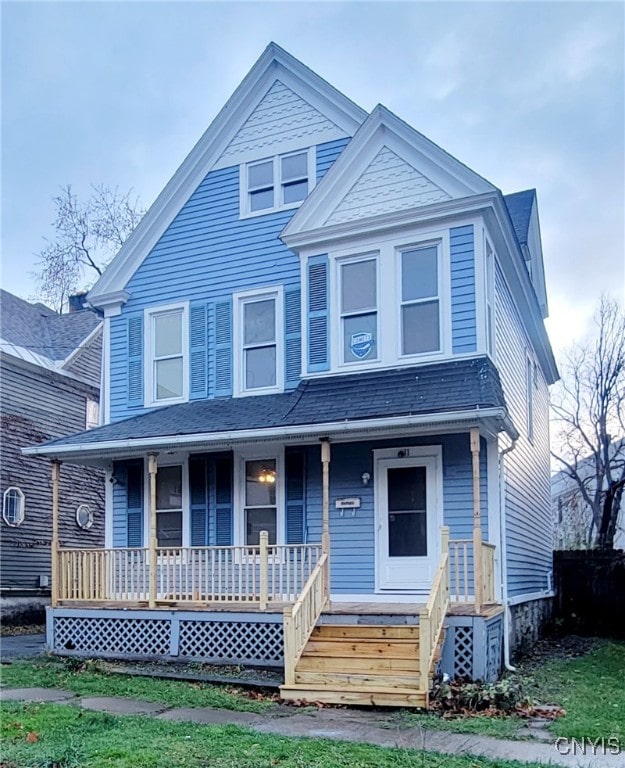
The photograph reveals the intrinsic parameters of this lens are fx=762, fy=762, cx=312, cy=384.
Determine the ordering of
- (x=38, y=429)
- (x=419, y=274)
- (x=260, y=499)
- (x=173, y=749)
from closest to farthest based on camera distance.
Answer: (x=173, y=749) → (x=419, y=274) → (x=260, y=499) → (x=38, y=429)

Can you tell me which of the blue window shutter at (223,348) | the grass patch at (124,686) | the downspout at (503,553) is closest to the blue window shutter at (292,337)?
the blue window shutter at (223,348)

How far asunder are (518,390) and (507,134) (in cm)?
645

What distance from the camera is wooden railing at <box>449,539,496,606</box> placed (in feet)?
29.6

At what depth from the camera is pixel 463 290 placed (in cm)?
1047

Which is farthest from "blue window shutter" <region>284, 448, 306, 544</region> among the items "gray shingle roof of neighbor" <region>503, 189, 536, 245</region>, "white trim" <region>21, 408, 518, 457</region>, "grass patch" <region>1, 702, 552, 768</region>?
"gray shingle roof of neighbor" <region>503, 189, 536, 245</region>

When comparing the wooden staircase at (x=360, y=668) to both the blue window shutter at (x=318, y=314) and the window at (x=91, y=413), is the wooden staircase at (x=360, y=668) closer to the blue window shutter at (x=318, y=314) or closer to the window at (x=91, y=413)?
the blue window shutter at (x=318, y=314)

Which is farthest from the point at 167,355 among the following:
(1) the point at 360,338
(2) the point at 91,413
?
(2) the point at 91,413

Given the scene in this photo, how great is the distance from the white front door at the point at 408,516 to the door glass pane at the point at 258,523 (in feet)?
5.69

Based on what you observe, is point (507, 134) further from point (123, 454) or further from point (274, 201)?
point (123, 454)

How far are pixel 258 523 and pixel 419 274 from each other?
4379mm

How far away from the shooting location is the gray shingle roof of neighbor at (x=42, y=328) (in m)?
18.4

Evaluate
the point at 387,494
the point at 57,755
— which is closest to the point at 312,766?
the point at 57,755

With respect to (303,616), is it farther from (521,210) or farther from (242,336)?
(521,210)

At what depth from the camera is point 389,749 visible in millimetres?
5848
